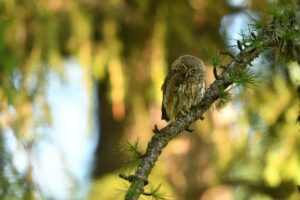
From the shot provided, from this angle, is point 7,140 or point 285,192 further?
point 285,192

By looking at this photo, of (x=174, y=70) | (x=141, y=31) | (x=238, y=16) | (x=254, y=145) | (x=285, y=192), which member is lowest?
(x=174, y=70)

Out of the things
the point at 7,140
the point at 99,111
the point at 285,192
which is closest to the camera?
the point at 7,140

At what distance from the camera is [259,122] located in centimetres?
366

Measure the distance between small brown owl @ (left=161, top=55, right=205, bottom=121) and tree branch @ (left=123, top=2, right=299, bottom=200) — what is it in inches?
12.1

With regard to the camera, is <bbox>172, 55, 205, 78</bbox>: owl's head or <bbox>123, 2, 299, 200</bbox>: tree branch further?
<bbox>172, 55, 205, 78</bbox>: owl's head

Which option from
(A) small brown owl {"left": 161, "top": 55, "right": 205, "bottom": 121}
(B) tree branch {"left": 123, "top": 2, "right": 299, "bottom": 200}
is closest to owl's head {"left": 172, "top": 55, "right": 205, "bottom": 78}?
(A) small brown owl {"left": 161, "top": 55, "right": 205, "bottom": 121}

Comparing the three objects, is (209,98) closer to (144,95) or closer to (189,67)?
(189,67)

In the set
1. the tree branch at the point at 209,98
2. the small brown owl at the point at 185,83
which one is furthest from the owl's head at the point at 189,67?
the tree branch at the point at 209,98

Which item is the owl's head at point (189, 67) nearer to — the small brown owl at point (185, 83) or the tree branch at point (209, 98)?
the small brown owl at point (185, 83)

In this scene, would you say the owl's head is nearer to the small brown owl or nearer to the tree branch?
the small brown owl

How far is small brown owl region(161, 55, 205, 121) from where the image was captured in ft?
7.91

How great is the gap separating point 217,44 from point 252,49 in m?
2.39

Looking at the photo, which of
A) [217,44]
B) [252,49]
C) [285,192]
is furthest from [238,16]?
[252,49]

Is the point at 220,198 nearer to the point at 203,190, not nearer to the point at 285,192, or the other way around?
the point at 203,190
